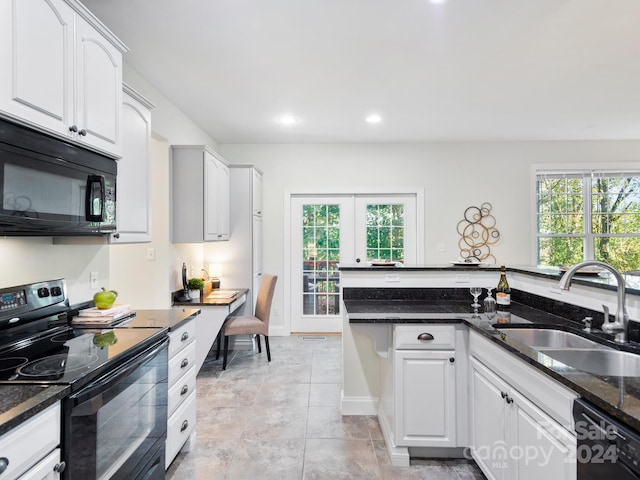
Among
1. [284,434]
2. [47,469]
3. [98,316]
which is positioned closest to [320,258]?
[284,434]

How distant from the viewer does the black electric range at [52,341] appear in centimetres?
121

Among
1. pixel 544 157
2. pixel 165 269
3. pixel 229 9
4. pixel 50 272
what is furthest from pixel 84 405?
pixel 544 157

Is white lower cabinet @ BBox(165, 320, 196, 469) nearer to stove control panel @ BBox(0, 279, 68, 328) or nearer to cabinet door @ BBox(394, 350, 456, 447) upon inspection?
stove control panel @ BBox(0, 279, 68, 328)

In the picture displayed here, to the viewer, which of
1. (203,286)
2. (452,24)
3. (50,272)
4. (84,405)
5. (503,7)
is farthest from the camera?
(203,286)

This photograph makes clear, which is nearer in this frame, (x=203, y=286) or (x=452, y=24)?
(x=452, y=24)

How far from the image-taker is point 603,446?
3.28 feet

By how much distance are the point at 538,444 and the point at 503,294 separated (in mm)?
1135

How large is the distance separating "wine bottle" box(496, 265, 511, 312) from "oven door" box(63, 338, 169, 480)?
6.72 feet

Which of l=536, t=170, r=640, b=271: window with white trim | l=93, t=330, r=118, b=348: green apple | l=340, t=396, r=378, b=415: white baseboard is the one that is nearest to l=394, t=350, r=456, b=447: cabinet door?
l=340, t=396, r=378, b=415: white baseboard

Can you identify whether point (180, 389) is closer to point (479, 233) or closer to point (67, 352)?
point (67, 352)

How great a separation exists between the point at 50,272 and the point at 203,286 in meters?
1.85

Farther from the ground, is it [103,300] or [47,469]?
[103,300]

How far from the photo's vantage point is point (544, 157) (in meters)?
4.88

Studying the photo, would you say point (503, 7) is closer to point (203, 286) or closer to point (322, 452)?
point (322, 452)
